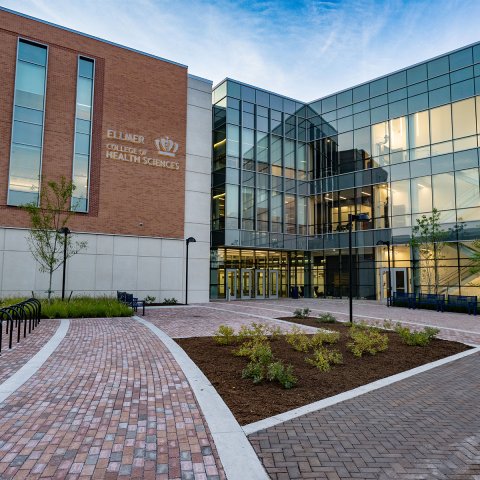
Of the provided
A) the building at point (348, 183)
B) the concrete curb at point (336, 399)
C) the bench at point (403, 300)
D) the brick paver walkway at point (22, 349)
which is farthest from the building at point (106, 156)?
the concrete curb at point (336, 399)

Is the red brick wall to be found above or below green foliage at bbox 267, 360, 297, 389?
above

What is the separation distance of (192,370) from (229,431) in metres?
2.91

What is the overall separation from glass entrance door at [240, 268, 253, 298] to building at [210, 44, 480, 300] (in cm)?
8

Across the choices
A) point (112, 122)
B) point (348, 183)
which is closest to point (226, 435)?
point (112, 122)

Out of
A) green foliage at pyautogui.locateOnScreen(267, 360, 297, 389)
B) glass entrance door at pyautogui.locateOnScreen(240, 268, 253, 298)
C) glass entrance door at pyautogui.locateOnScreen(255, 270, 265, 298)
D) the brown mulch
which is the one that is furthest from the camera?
glass entrance door at pyautogui.locateOnScreen(255, 270, 265, 298)

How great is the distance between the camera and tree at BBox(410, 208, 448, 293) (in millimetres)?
26406

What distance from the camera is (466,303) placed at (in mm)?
21609

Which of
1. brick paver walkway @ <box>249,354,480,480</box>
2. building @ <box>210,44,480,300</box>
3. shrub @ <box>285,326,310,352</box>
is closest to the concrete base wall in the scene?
building @ <box>210,44,480,300</box>

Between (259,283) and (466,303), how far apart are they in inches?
596

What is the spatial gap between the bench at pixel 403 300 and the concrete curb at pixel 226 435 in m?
20.6

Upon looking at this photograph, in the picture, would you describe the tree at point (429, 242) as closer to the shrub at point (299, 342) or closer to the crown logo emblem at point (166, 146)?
the crown logo emblem at point (166, 146)

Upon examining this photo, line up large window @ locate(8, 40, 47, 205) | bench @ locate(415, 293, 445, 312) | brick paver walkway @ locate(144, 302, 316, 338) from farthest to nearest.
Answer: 1. bench @ locate(415, 293, 445, 312)
2. large window @ locate(8, 40, 47, 205)
3. brick paver walkway @ locate(144, 302, 316, 338)

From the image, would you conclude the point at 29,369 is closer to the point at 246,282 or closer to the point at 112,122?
the point at 112,122

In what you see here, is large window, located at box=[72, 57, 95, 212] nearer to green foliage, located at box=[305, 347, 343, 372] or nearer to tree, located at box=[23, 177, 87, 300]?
tree, located at box=[23, 177, 87, 300]
